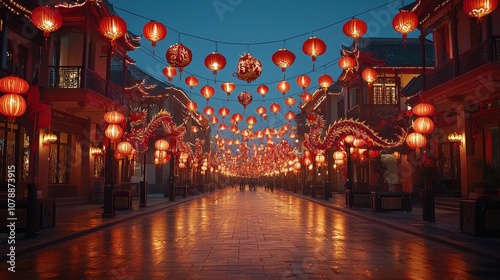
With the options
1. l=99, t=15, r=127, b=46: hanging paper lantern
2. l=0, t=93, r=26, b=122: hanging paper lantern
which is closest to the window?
l=99, t=15, r=127, b=46: hanging paper lantern

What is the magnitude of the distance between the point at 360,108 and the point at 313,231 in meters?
19.5

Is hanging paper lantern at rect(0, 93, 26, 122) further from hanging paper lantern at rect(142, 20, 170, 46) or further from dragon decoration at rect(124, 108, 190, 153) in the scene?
dragon decoration at rect(124, 108, 190, 153)

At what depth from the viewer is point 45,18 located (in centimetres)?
1402

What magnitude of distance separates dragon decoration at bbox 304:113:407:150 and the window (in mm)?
12416

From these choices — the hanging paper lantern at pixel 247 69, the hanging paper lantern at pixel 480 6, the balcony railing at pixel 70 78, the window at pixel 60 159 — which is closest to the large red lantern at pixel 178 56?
the hanging paper lantern at pixel 247 69

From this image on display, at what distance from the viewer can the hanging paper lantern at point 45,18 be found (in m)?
14.0

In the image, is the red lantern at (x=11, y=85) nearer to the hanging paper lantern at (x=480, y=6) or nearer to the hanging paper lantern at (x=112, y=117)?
the hanging paper lantern at (x=112, y=117)

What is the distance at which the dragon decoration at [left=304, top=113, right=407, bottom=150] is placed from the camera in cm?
2130

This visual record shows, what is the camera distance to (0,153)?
1791 centimetres

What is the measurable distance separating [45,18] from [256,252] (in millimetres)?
9537

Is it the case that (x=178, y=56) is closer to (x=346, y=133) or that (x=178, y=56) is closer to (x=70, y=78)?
(x=70, y=78)

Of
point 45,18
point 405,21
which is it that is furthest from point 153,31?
point 405,21

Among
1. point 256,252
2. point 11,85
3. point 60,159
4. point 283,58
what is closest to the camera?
point 256,252

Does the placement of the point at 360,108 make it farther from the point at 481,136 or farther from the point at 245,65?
the point at 245,65
